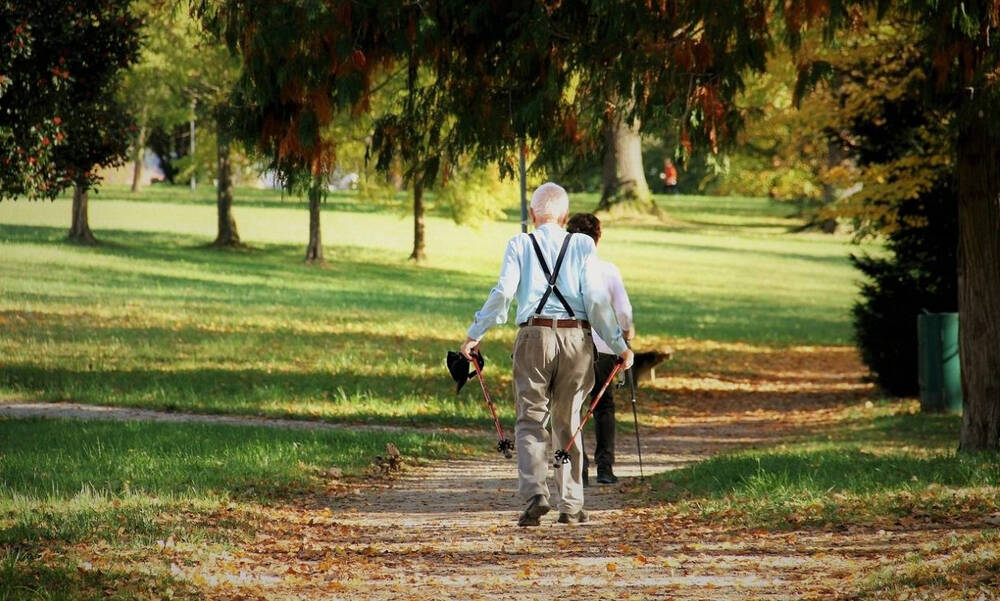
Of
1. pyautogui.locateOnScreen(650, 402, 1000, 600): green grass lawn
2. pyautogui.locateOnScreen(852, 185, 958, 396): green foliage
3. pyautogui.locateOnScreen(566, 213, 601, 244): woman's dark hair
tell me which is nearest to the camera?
pyautogui.locateOnScreen(650, 402, 1000, 600): green grass lawn

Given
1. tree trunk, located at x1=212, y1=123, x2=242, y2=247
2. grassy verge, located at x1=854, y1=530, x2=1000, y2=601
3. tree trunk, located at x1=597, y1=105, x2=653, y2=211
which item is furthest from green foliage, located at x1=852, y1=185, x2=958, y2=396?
tree trunk, located at x1=597, y1=105, x2=653, y2=211

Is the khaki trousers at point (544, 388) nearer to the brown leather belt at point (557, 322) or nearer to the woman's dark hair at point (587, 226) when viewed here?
the brown leather belt at point (557, 322)

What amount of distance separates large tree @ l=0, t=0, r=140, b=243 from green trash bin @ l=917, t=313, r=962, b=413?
10294 mm

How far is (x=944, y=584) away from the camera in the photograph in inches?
266

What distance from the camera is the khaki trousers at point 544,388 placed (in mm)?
9062

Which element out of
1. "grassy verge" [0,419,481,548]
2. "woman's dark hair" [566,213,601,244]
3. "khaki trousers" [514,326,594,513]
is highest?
"woman's dark hair" [566,213,601,244]

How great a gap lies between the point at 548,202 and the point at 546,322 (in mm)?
744

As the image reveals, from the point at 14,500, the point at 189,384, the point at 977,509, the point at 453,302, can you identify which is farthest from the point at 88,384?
the point at 453,302

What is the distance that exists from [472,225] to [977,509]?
108 ft

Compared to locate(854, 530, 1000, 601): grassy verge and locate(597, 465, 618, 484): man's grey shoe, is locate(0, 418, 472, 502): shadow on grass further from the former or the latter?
locate(854, 530, 1000, 601): grassy verge

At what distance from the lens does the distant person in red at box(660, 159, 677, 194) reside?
256ft

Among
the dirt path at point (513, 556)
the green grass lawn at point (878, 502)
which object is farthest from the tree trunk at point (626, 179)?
the dirt path at point (513, 556)

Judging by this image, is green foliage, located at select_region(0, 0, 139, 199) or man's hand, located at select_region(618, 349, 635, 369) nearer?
man's hand, located at select_region(618, 349, 635, 369)

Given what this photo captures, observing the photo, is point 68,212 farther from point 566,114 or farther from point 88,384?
point 566,114
